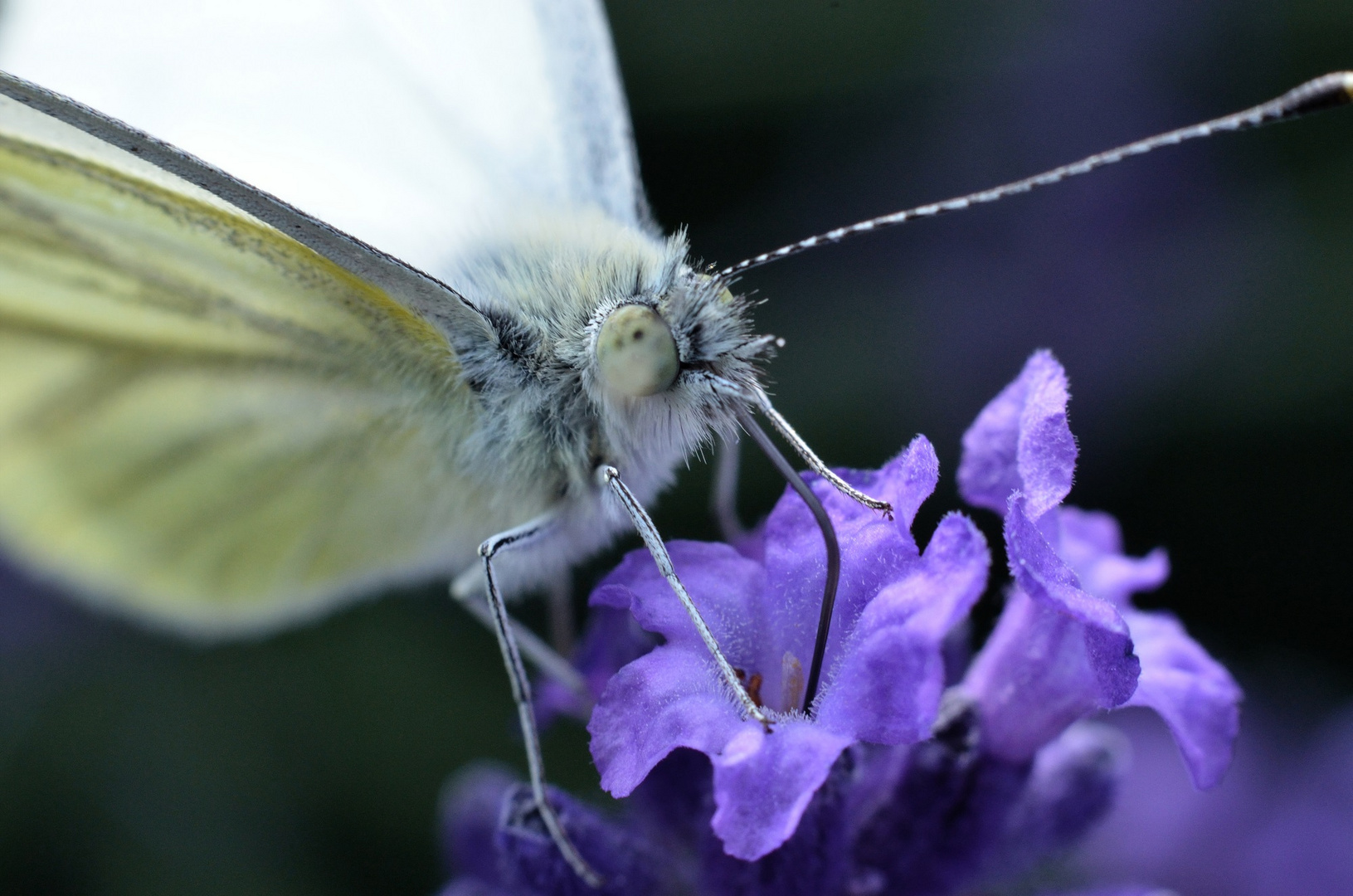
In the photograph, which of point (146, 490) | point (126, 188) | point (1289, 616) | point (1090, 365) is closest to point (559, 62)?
point (126, 188)

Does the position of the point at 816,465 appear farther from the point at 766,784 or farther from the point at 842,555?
the point at 766,784

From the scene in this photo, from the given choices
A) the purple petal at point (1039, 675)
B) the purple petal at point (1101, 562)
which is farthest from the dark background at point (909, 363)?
the purple petal at point (1039, 675)

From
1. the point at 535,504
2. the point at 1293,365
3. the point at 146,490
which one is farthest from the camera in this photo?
the point at 1293,365

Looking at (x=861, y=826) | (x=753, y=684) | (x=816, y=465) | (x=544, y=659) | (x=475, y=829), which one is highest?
(x=816, y=465)

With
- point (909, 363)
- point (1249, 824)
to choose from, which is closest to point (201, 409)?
point (909, 363)

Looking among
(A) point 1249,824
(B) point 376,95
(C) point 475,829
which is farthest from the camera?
(A) point 1249,824

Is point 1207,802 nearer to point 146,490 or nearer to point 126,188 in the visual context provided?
point 146,490

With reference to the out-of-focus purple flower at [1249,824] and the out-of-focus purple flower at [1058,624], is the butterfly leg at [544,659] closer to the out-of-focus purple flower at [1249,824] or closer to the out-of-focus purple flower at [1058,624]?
the out-of-focus purple flower at [1058,624]
